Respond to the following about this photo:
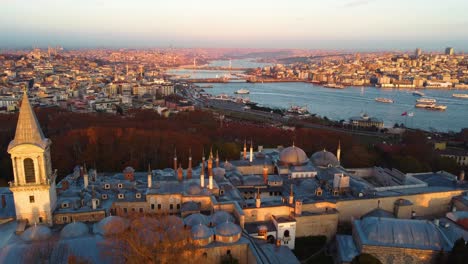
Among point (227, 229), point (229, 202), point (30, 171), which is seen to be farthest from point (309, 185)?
point (30, 171)

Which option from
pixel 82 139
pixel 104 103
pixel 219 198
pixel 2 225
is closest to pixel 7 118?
pixel 82 139

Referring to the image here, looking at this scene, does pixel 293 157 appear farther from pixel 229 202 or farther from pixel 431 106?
pixel 431 106

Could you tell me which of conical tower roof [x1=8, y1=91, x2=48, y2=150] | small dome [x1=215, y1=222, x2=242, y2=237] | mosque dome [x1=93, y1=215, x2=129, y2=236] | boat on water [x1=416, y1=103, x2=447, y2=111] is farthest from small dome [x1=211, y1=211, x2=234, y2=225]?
boat on water [x1=416, y1=103, x2=447, y2=111]

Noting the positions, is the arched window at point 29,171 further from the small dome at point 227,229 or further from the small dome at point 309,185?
the small dome at point 309,185

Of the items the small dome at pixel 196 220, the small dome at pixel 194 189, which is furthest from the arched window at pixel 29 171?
the small dome at pixel 194 189

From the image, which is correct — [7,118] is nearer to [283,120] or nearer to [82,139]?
[82,139]

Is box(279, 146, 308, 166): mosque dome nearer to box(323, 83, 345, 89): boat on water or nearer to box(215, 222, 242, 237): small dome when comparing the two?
box(215, 222, 242, 237): small dome
